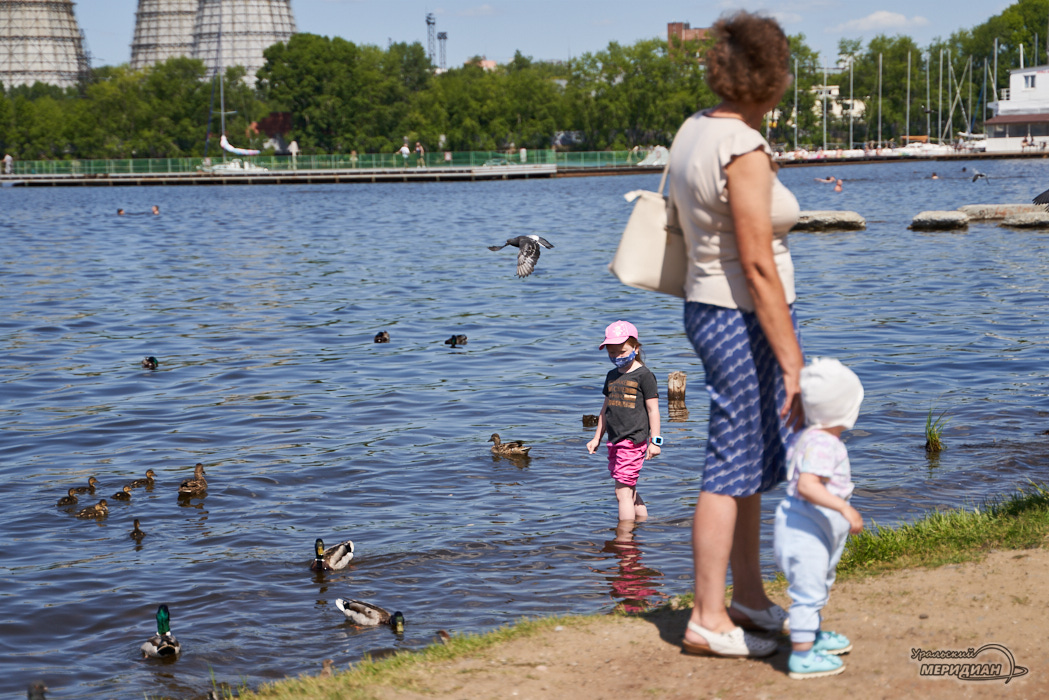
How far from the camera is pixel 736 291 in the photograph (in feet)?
14.1

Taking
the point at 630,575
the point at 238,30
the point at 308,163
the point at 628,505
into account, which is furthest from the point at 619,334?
the point at 238,30

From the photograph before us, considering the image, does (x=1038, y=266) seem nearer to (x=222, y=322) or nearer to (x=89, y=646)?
(x=222, y=322)

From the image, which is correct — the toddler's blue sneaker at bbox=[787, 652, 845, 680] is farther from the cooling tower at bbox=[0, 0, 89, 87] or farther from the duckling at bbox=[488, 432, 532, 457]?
the cooling tower at bbox=[0, 0, 89, 87]

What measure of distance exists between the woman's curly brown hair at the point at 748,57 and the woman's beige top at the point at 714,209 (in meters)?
0.13

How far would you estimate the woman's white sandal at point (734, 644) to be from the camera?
180 inches

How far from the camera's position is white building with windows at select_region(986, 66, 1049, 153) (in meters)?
108

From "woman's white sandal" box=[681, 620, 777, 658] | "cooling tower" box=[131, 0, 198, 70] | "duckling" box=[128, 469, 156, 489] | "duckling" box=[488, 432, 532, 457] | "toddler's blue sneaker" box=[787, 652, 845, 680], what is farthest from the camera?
"cooling tower" box=[131, 0, 198, 70]

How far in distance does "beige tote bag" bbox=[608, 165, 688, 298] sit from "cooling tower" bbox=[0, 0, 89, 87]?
610ft

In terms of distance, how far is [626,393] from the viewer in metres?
8.34

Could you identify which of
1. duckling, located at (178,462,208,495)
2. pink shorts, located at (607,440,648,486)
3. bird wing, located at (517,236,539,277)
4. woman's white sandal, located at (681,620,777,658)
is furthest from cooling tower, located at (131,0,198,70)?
woman's white sandal, located at (681,620,777,658)

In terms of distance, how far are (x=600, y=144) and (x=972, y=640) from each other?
125m

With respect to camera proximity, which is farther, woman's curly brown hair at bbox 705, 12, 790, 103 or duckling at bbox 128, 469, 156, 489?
duckling at bbox 128, 469, 156, 489

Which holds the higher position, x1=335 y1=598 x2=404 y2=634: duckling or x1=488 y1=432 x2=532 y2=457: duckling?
x1=488 y1=432 x2=532 y2=457: duckling

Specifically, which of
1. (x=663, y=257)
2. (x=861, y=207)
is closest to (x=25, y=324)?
(x=663, y=257)
